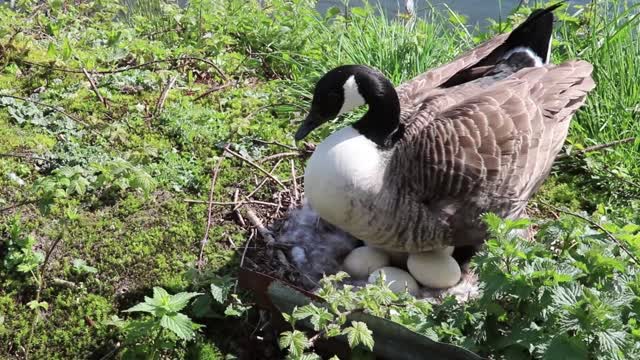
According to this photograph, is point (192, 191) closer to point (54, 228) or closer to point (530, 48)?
point (54, 228)

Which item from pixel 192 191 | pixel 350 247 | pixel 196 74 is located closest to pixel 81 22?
pixel 196 74

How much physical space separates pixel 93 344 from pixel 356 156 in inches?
57.0

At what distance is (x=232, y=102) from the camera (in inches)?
191

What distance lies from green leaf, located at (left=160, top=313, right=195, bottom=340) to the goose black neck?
1.25 meters

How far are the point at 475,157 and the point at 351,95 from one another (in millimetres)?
658

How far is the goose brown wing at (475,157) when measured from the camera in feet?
10.9

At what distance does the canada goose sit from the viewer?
10.8ft

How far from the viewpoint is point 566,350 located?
233 cm

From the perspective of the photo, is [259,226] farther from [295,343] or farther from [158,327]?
[295,343]

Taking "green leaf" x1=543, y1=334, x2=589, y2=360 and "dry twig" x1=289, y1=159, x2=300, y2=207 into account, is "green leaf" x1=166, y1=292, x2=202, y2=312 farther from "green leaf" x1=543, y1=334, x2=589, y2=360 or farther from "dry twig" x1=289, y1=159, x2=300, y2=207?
"green leaf" x1=543, y1=334, x2=589, y2=360

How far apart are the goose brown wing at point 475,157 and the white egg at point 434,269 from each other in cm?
14

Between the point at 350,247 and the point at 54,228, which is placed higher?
the point at 54,228

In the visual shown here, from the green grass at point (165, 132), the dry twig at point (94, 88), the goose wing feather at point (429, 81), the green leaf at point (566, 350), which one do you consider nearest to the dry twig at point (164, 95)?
the green grass at point (165, 132)

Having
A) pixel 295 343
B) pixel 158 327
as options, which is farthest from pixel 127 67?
pixel 295 343
